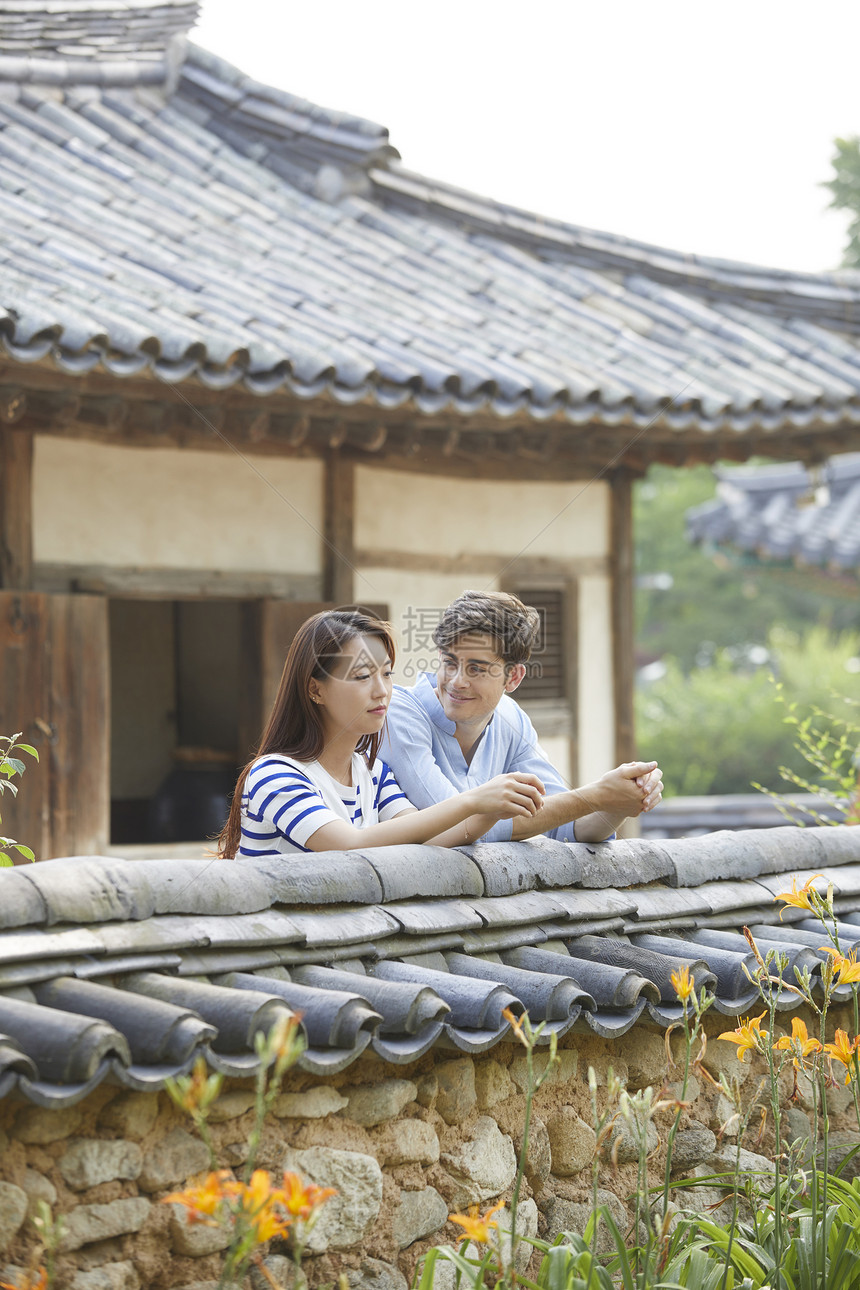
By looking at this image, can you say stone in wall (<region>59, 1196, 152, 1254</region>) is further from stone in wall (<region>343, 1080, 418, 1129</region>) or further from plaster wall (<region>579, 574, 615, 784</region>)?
plaster wall (<region>579, 574, 615, 784</region>)

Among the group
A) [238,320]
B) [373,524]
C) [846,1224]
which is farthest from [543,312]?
[846,1224]

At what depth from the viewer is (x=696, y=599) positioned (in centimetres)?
2308

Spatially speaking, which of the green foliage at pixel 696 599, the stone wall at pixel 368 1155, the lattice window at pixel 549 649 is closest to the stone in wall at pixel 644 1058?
the stone wall at pixel 368 1155

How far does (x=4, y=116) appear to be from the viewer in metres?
6.14

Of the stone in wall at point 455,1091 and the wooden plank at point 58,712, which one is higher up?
the wooden plank at point 58,712

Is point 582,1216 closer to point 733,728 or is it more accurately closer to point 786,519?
point 786,519

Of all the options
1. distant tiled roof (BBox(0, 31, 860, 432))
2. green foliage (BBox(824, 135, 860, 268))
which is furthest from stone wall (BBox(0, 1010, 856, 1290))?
green foliage (BBox(824, 135, 860, 268))

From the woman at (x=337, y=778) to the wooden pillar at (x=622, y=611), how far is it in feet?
12.3

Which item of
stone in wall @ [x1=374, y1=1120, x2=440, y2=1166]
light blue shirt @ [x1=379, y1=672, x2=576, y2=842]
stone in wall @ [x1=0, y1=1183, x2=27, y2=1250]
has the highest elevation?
light blue shirt @ [x1=379, y1=672, x2=576, y2=842]

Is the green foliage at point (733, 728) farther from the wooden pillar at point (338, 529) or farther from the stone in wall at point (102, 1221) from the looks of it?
the stone in wall at point (102, 1221)

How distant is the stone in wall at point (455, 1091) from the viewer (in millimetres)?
2199

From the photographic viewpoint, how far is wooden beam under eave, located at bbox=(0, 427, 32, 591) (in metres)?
4.67

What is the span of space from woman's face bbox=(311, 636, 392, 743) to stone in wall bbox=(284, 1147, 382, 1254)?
99cm

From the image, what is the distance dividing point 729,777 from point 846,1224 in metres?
12.8
